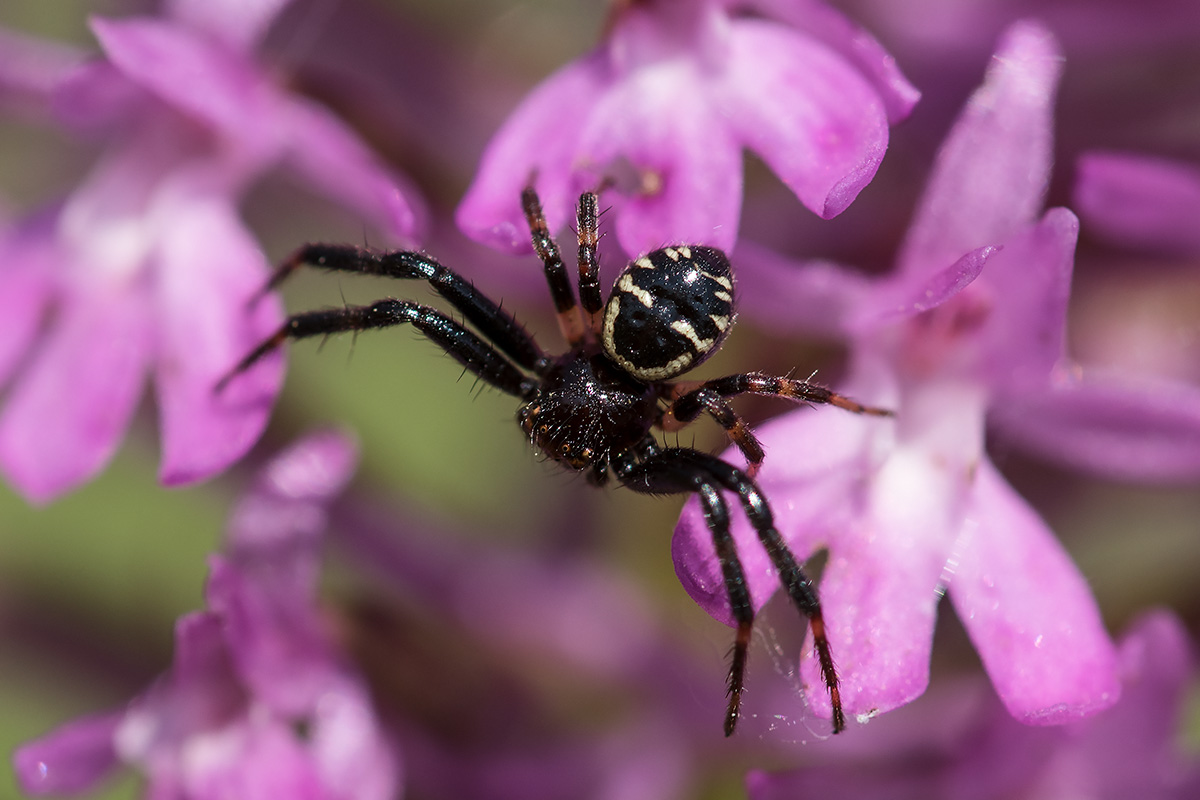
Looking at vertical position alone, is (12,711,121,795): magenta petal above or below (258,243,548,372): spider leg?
below

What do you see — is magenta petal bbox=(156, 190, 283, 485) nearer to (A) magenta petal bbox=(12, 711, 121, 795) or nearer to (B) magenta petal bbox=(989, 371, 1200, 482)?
(A) magenta petal bbox=(12, 711, 121, 795)

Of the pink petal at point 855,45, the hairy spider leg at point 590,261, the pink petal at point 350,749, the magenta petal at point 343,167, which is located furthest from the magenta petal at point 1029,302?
the pink petal at point 350,749

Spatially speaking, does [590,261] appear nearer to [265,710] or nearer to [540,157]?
[540,157]

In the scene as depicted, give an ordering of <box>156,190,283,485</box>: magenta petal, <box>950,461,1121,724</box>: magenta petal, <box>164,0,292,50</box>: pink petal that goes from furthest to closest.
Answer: <box>164,0,292,50</box>: pink petal < <box>156,190,283,485</box>: magenta petal < <box>950,461,1121,724</box>: magenta petal

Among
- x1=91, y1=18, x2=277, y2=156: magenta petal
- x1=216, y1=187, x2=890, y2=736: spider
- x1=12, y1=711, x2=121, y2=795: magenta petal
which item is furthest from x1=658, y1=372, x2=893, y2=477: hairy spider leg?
x1=12, y1=711, x2=121, y2=795: magenta petal

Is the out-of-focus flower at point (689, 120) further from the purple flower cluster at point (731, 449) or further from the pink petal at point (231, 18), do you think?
the pink petal at point (231, 18)

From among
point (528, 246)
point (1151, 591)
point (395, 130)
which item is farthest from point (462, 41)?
point (1151, 591)
